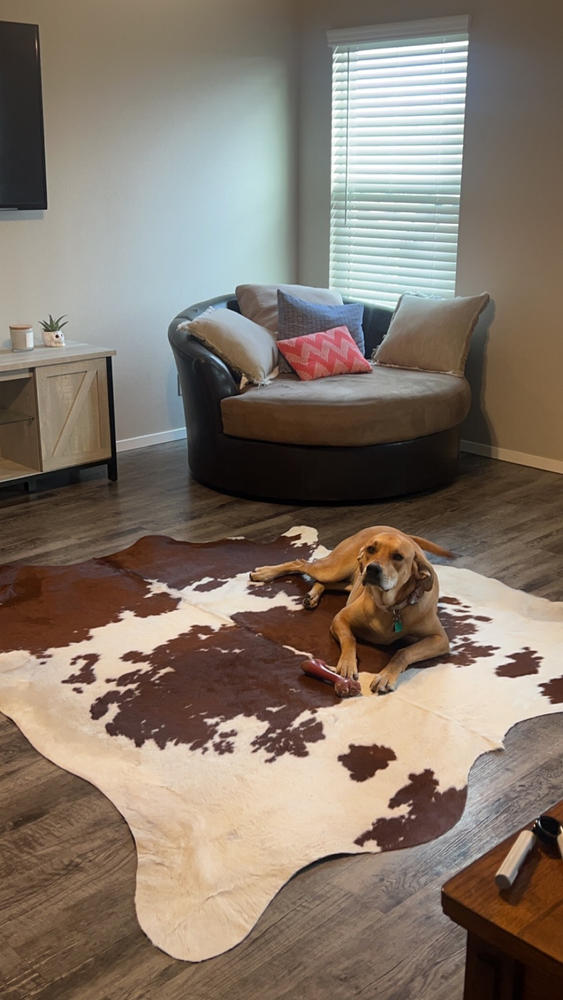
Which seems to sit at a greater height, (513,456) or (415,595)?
(415,595)

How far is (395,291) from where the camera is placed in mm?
5875

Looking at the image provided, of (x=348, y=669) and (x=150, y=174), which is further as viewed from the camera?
(x=150, y=174)

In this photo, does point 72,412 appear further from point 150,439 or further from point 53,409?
point 150,439

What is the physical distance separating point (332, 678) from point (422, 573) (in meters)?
0.41

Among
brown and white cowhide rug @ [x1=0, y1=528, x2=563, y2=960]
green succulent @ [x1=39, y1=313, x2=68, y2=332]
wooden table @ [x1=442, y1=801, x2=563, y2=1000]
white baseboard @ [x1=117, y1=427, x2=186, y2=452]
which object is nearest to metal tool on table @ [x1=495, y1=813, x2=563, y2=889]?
wooden table @ [x1=442, y1=801, x2=563, y2=1000]

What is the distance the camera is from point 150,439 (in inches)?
227

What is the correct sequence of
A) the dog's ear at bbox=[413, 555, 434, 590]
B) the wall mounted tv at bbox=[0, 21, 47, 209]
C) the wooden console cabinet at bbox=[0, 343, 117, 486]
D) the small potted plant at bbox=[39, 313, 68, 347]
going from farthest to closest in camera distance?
the small potted plant at bbox=[39, 313, 68, 347], the wooden console cabinet at bbox=[0, 343, 117, 486], the wall mounted tv at bbox=[0, 21, 47, 209], the dog's ear at bbox=[413, 555, 434, 590]

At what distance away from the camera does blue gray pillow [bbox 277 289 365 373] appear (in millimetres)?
5234

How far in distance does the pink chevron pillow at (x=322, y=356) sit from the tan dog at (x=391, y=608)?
182 centimetres

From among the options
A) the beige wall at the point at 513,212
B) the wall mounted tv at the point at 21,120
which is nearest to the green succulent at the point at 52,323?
the wall mounted tv at the point at 21,120

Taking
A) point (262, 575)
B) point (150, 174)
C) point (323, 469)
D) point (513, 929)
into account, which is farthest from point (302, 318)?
point (513, 929)

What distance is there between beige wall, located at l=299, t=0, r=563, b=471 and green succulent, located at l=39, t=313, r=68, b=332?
2086mm

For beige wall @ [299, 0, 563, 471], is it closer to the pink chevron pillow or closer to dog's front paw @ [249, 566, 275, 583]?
the pink chevron pillow

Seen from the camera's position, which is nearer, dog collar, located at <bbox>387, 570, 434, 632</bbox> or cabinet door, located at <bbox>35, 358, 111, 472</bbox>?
dog collar, located at <bbox>387, 570, 434, 632</bbox>
